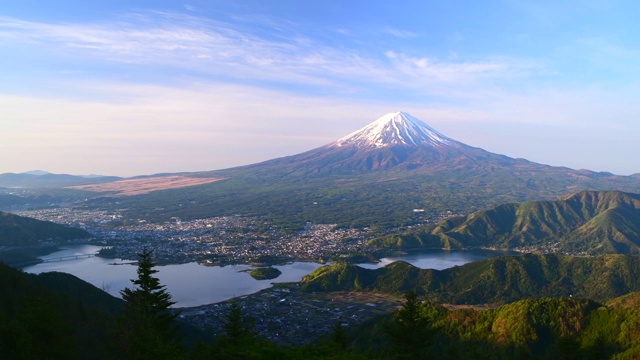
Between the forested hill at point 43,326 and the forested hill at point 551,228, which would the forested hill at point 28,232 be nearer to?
the forested hill at point 551,228

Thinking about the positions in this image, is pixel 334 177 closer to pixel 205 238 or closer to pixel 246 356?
pixel 205 238

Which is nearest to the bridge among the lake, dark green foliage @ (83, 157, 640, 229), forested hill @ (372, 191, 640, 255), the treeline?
the lake

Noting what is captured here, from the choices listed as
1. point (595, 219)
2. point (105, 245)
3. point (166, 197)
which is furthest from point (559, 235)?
point (166, 197)

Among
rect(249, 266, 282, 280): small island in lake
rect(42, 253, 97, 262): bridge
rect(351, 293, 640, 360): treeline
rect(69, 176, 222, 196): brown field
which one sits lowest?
rect(249, 266, 282, 280): small island in lake

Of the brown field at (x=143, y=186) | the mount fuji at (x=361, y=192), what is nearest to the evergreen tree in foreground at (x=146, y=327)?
the mount fuji at (x=361, y=192)

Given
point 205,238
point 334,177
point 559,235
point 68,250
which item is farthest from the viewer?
Result: point 334,177

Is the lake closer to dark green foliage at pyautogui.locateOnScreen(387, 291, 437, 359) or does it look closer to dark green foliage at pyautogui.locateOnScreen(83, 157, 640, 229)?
dark green foliage at pyautogui.locateOnScreen(83, 157, 640, 229)
